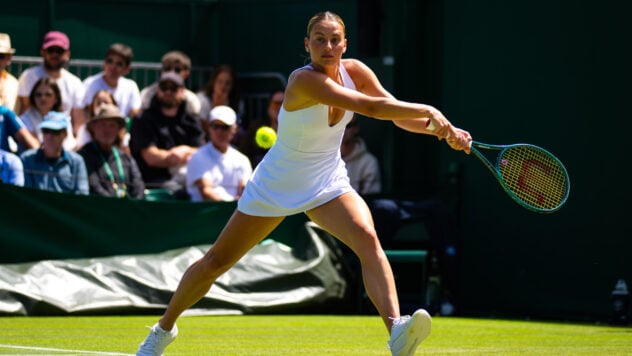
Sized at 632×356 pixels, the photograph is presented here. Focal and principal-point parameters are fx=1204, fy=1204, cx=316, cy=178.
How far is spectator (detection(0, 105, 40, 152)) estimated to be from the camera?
10.7 metres

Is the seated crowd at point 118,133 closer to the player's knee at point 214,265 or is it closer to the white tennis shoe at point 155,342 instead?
the white tennis shoe at point 155,342

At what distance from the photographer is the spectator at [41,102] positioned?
1130 centimetres

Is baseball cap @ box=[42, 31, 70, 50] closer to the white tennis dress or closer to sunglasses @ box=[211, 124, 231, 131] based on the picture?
sunglasses @ box=[211, 124, 231, 131]

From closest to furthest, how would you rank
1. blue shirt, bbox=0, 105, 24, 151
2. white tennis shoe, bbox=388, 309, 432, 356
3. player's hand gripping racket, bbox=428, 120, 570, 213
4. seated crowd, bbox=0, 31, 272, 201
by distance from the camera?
1. white tennis shoe, bbox=388, 309, 432, 356
2. player's hand gripping racket, bbox=428, 120, 570, 213
3. seated crowd, bbox=0, 31, 272, 201
4. blue shirt, bbox=0, 105, 24, 151

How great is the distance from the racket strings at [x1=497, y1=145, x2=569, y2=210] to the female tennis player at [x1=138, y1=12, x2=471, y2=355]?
66 centimetres

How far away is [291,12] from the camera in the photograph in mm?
14586

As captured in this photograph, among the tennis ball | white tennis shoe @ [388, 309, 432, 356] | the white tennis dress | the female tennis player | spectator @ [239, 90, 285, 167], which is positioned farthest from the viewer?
spectator @ [239, 90, 285, 167]

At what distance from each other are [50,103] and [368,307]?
11.6 feet

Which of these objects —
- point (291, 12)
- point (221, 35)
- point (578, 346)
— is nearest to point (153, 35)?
point (221, 35)

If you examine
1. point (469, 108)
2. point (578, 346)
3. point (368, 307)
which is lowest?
point (368, 307)

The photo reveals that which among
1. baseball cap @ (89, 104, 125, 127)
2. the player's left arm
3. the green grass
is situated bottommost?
the green grass

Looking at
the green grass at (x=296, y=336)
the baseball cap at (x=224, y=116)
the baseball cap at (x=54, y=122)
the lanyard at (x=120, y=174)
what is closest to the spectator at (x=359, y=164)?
the baseball cap at (x=224, y=116)

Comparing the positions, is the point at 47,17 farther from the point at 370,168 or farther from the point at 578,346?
the point at 578,346

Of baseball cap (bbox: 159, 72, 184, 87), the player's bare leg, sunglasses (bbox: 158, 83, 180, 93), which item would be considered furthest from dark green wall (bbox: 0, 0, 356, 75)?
the player's bare leg
